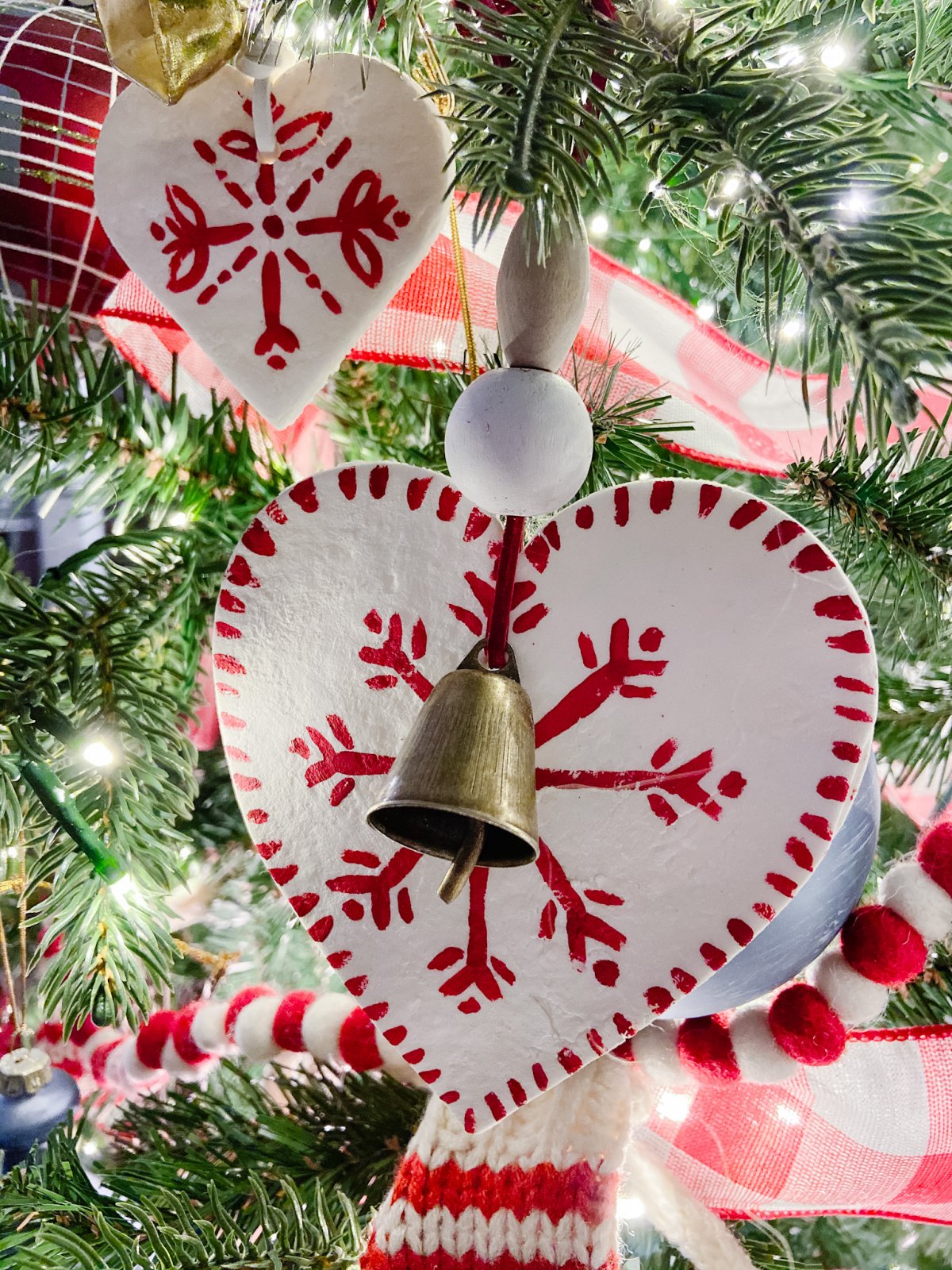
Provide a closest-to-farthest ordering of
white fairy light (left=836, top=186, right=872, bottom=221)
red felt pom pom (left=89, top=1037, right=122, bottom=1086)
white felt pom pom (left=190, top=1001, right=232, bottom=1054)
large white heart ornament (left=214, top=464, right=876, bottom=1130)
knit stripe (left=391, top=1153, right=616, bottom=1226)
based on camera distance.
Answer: white fairy light (left=836, top=186, right=872, bottom=221), large white heart ornament (left=214, top=464, right=876, bottom=1130), knit stripe (left=391, top=1153, right=616, bottom=1226), white felt pom pom (left=190, top=1001, right=232, bottom=1054), red felt pom pom (left=89, top=1037, right=122, bottom=1086)

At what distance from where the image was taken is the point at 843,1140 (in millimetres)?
646

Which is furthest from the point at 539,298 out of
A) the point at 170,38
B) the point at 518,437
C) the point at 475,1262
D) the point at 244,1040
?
the point at 244,1040

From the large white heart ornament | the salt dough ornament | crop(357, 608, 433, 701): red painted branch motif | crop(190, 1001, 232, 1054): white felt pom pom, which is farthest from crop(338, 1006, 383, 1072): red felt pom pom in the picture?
the salt dough ornament

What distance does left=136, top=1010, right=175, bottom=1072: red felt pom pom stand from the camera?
807 millimetres

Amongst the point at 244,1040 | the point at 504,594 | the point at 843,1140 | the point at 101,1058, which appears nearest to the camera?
the point at 504,594

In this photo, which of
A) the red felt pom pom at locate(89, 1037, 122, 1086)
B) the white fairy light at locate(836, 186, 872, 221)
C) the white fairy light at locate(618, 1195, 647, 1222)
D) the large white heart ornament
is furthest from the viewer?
the red felt pom pom at locate(89, 1037, 122, 1086)

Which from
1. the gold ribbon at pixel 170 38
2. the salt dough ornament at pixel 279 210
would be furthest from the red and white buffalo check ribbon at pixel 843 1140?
the gold ribbon at pixel 170 38

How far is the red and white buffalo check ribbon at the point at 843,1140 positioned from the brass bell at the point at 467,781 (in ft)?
1.09

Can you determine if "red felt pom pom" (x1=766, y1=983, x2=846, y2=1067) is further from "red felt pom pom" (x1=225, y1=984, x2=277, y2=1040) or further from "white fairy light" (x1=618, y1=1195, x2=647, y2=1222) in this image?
"red felt pom pom" (x1=225, y1=984, x2=277, y2=1040)

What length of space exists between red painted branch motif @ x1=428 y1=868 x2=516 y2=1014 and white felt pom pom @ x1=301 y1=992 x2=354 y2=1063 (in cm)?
27

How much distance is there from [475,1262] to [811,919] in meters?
0.27

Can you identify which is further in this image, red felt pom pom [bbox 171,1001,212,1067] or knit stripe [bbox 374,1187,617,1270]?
red felt pom pom [bbox 171,1001,212,1067]

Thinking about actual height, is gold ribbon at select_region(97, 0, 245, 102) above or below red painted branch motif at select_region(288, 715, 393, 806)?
above

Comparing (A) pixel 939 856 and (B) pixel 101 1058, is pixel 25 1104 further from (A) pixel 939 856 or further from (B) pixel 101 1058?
(A) pixel 939 856
